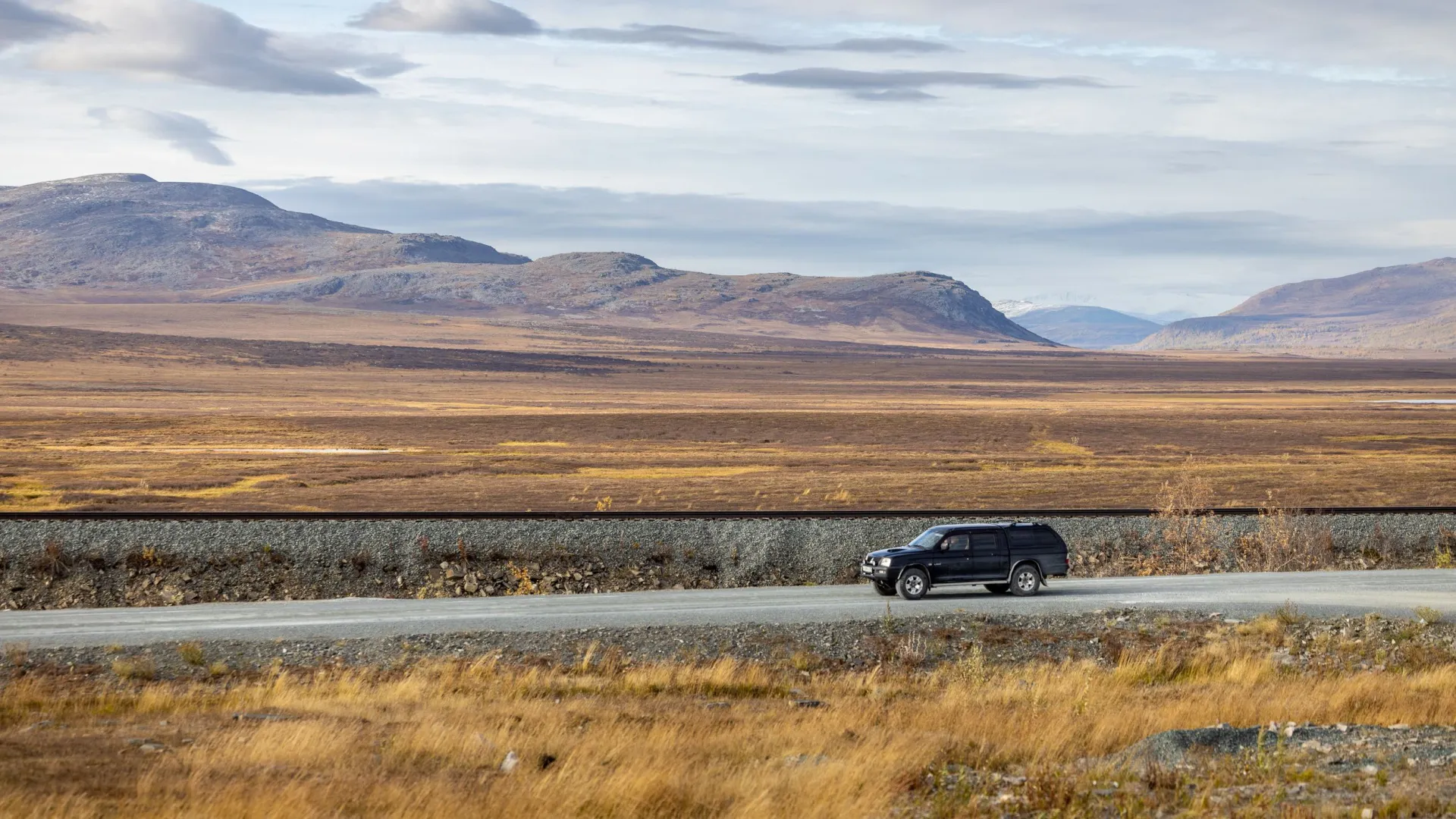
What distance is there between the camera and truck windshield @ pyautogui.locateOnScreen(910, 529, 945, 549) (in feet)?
82.8

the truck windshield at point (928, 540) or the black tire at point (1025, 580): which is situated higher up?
the truck windshield at point (928, 540)

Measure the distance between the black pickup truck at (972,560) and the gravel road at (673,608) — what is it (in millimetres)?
406

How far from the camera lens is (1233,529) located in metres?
33.0

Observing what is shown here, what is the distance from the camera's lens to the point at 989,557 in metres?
25.3

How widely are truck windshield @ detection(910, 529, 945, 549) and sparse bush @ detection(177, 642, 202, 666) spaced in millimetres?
13071

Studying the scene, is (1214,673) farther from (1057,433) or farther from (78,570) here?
(1057,433)

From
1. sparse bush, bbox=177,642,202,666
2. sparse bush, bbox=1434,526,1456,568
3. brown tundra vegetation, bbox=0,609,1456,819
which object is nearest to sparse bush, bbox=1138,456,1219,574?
sparse bush, bbox=1434,526,1456,568

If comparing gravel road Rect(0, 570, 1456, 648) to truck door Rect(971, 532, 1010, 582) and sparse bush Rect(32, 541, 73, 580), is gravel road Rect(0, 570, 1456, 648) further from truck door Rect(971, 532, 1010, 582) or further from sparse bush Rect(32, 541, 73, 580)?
sparse bush Rect(32, 541, 73, 580)

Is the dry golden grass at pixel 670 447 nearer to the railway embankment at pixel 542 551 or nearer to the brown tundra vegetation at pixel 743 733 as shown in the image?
the railway embankment at pixel 542 551

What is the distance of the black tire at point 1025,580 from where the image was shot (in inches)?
1001

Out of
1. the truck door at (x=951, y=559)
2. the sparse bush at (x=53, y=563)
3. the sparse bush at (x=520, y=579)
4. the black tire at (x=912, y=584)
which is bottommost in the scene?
the sparse bush at (x=520, y=579)

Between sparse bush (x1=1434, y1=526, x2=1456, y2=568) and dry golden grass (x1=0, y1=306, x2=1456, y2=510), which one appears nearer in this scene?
sparse bush (x1=1434, y1=526, x2=1456, y2=568)

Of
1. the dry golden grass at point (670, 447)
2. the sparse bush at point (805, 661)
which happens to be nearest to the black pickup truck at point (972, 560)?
the sparse bush at point (805, 661)

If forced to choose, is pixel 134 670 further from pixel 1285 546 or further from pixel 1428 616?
pixel 1285 546
